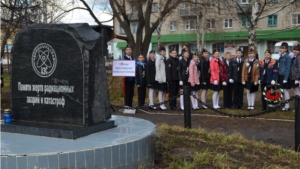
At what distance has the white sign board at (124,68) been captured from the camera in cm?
1218

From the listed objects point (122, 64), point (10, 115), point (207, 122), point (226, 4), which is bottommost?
point (207, 122)

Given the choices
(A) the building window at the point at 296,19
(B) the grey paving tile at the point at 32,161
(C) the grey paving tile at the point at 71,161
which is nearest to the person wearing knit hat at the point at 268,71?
(C) the grey paving tile at the point at 71,161

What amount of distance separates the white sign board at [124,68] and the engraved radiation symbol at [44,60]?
5.72m

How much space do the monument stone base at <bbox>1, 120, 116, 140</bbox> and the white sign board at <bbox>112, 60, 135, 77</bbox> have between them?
18.2 feet

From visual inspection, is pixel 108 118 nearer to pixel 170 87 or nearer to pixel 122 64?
pixel 122 64

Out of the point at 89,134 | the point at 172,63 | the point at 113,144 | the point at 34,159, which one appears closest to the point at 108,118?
the point at 89,134

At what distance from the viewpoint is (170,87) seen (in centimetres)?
1323

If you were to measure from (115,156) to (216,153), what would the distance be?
5.92 ft

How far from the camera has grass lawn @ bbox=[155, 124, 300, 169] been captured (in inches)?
234

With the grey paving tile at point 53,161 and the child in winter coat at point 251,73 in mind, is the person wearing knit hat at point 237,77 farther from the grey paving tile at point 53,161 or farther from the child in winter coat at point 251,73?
the grey paving tile at point 53,161

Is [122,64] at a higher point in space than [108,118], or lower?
higher

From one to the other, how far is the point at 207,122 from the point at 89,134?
16.6ft

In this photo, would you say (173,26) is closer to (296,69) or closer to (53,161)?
(296,69)

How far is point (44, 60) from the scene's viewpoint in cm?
648
